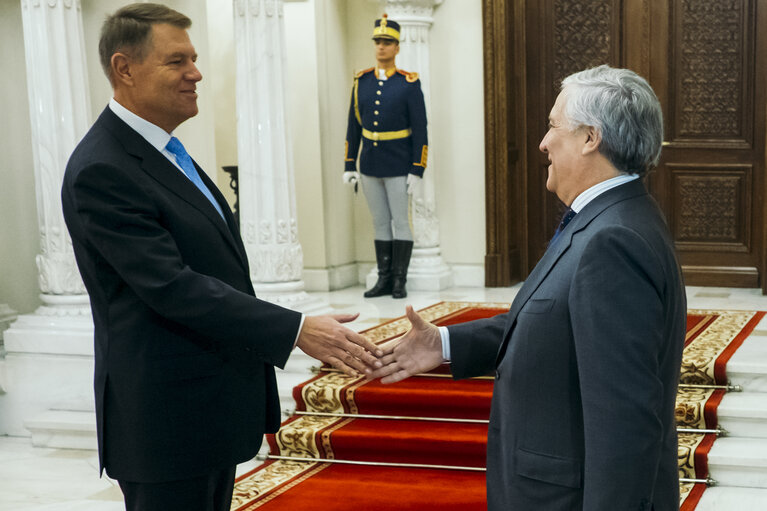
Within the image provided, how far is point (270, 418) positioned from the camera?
7.71ft

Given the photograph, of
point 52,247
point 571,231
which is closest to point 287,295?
point 52,247

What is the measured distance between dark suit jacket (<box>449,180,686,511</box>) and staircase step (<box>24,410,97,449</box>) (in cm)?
345

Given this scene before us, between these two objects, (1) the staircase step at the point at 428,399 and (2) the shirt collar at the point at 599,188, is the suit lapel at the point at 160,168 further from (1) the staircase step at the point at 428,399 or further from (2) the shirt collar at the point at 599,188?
(1) the staircase step at the point at 428,399

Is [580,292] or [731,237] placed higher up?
[580,292]

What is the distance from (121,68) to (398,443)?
2.65 meters

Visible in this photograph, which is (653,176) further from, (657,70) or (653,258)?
(653,258)

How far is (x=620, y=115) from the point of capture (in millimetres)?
1797

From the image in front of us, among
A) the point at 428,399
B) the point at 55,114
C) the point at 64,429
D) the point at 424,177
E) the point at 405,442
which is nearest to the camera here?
the point at 405,442

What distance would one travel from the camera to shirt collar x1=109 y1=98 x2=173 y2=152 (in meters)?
2.15

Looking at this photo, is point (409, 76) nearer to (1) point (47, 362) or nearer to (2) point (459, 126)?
(2) point (459, 126)

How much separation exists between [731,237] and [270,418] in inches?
224

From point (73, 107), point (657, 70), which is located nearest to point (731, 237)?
point (657, 70)

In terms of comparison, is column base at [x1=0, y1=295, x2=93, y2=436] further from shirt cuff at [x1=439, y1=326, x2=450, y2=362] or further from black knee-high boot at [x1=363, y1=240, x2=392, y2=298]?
shirt cuff at [x1=439, y1=326, x2=450, y2=362]

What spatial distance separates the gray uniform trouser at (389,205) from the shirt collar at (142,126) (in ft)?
15.7
